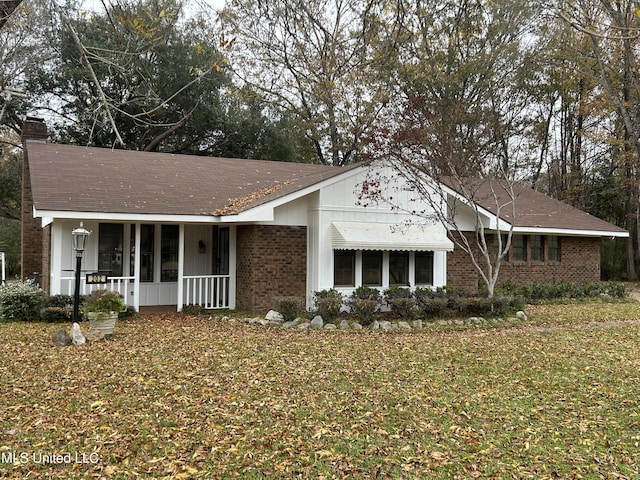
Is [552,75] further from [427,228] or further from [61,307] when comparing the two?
[61,307]

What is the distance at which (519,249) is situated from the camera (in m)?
18.4

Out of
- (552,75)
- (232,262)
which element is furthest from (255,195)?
(552,75)

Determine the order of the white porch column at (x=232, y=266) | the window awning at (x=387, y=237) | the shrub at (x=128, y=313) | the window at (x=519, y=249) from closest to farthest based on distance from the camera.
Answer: the shrub at (x=128, y=313) < the window awning at (x=387, y=237) < the white porch column at (x=232, y=266) < the window at (x=519, y=249)

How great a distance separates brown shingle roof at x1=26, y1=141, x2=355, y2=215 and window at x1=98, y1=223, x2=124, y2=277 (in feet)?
3.54

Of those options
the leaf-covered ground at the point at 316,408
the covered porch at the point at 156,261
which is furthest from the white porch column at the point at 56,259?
the leaf-covered ground at the point at 316,408

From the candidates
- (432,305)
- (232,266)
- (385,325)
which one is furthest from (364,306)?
(232,266)

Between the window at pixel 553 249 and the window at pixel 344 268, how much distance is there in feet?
30.5

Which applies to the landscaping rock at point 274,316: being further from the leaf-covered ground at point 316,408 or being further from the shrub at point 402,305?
the shrub at point 402,305

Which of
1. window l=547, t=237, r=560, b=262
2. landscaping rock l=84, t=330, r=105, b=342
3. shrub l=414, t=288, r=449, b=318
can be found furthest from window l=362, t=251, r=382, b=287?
window l=547, t=237, r=560, b=262

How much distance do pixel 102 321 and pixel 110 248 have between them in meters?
4.56

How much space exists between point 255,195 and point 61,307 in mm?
5463

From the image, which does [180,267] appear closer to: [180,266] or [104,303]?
[180,266]

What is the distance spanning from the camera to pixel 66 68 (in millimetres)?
25688

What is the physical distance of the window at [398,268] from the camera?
46.1ft
